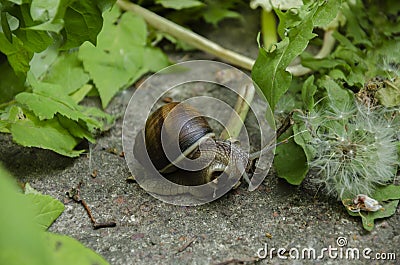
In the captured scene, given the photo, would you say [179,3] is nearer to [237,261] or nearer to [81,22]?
[81,22]

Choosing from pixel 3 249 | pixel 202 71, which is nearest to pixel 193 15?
pixel 202 71

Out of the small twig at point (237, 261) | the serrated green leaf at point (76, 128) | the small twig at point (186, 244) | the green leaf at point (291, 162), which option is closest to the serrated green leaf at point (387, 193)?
the green leaf at point (291, 162)

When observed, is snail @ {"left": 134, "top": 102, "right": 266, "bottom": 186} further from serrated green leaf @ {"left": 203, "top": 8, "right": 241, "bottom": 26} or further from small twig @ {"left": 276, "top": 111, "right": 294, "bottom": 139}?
serrated green leaf @ {"left": 203, "top": 8, "right": 241, "bottom": 26}

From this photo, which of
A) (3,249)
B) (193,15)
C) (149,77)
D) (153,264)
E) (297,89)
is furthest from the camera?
(193,15)

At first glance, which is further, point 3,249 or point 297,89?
point 297,89

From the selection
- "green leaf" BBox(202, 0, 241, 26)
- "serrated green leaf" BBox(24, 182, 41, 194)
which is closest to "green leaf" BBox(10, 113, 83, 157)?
"serrated green leaf" BBox(24, 182, 41, 194)

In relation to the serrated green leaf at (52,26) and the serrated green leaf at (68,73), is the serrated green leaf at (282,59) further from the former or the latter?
the serrated green leaf at (68,73)

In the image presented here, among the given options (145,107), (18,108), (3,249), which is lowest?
(145,107)

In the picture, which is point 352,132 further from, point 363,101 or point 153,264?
point 153,264
